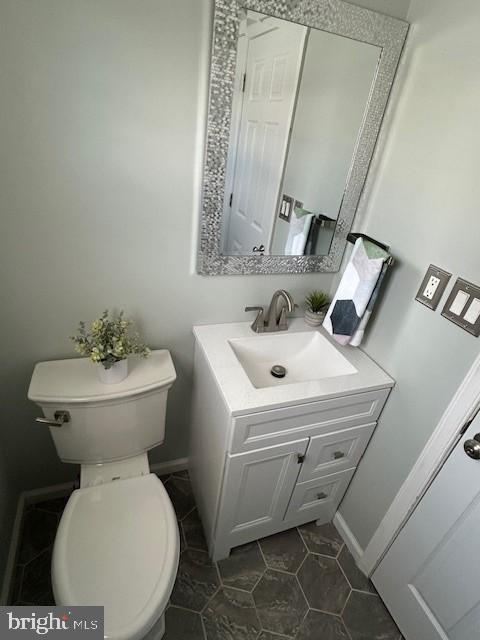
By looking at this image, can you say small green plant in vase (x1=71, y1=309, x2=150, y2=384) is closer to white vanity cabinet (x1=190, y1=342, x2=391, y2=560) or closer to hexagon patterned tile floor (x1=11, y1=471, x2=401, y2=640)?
white vanity cabinet (x1=190, y1=342, x2=391, y2=560)

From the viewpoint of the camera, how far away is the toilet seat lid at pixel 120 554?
2.95 ft

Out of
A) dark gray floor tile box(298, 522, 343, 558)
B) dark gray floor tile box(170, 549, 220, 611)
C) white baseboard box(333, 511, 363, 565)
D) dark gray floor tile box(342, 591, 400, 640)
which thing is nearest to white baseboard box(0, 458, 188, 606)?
dark gray floor tile box(170, 549, 220, 611)

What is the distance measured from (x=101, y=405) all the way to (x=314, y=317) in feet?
2.98

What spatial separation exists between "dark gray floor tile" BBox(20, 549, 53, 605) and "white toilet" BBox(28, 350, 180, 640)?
17.3 inches

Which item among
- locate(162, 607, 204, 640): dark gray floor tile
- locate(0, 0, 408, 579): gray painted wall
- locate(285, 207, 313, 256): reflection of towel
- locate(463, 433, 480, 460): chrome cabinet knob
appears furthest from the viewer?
locate(285, 207, 313, 256): reflection of towel

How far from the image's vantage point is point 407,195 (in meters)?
1.17

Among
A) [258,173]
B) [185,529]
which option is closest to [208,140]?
[258,173]

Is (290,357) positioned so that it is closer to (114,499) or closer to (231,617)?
(114,499)

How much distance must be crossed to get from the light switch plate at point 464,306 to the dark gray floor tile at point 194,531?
52.9 inches

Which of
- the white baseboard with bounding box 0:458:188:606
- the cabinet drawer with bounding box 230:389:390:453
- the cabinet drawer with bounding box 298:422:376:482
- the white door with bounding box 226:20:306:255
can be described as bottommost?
the white baseboard with bounding box 0:458:188:606

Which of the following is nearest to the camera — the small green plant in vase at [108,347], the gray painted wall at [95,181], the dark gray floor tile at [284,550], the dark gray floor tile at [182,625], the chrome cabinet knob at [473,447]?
the gray painted wall at [95,181]

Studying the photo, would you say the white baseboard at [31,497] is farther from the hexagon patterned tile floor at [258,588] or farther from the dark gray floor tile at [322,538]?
the dark gray floor tile at [322,538]

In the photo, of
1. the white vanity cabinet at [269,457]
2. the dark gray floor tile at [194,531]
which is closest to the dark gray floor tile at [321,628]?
the white vanity cabinet at [269,457]

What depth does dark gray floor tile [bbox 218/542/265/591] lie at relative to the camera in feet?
4.53
